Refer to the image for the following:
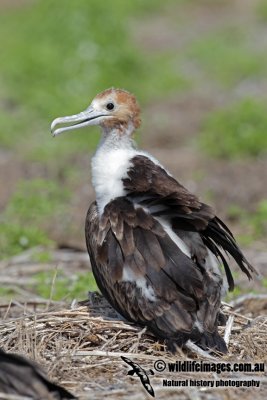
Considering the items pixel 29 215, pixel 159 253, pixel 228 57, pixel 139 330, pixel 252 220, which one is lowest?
pixel 139 330

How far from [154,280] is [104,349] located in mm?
518

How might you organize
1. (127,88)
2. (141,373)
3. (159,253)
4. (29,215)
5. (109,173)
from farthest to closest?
(127,88) → (29,215) → (109,173) → (159,253) → (141,373)

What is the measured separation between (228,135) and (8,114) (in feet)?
12.4

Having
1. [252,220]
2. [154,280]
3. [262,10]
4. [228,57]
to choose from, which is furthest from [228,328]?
[262,10]

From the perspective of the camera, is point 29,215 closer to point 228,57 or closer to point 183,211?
point 183,211

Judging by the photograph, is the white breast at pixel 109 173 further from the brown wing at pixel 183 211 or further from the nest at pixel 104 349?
the nest at pixel 104 349

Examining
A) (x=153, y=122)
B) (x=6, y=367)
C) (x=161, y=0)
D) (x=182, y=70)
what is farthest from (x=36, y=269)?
(x=161, y=0)

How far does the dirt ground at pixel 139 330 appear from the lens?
17.7 ft

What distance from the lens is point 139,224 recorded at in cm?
591

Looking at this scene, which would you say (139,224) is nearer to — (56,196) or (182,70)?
(56,196)

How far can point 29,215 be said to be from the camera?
32.5 ft

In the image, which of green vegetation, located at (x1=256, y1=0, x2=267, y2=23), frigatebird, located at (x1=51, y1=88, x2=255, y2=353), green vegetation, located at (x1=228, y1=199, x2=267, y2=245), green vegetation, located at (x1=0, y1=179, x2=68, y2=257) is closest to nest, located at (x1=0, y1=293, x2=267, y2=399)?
frigatebird, located at (x1=51, y1=88, x2=255, y2=353)

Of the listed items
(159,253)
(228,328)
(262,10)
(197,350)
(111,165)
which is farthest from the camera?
(262,10)

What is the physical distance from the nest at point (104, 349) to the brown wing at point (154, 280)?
5.0 inches
